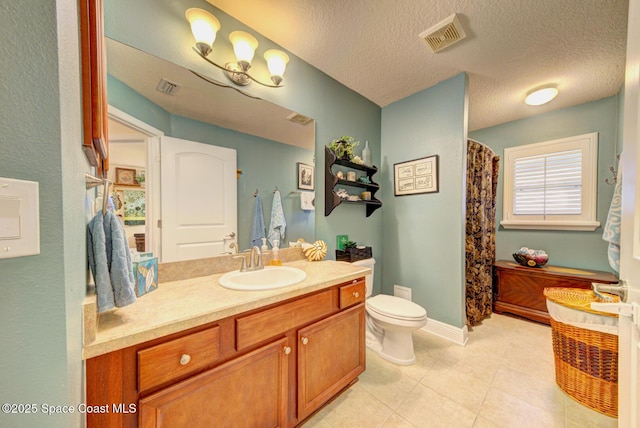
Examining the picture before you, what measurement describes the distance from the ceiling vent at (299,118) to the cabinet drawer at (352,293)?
53.2 inches

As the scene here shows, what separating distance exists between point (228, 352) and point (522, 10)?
258 centimetres

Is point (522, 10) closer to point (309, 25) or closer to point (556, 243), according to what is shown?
point (309, 25)

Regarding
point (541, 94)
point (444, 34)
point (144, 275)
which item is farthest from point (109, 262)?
point (541, 94)

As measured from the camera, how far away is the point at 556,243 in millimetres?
2596

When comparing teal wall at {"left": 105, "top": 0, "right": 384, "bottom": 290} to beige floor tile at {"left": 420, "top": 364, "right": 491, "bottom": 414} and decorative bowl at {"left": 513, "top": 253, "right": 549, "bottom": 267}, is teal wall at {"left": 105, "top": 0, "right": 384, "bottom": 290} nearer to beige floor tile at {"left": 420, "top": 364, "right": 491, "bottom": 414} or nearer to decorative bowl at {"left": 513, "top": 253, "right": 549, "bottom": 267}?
beige floor tile at {"left": 420, "top": 364, "right": 491, "bottom": 414}

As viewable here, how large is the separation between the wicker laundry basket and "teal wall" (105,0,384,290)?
57.5 inches

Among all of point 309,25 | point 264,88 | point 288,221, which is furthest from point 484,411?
point 309,25

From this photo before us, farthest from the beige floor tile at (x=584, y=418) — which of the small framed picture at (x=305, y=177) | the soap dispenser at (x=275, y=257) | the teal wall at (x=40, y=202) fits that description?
the teal wall at (x=40, y=202)

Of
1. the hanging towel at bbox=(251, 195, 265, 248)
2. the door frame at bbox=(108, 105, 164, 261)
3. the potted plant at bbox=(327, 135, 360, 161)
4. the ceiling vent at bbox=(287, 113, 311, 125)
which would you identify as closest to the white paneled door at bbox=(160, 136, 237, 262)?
the door frame at bbox=(108, 105, 164, 261)

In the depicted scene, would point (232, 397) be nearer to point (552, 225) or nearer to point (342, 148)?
point (342, 148)

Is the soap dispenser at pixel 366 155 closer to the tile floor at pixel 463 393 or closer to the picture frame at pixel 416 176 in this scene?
the picture frame at pixel 416 176

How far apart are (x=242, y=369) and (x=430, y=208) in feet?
6.86

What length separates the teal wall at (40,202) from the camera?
1.22 feet

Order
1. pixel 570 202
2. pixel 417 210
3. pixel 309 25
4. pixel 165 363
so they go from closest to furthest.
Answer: pixel 165 363
pixel 309 25
pixel 417 210
pixel 570 202
